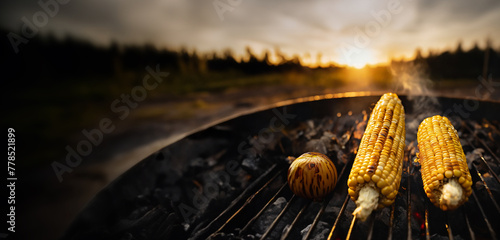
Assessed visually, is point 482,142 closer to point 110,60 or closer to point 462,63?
point 462,63

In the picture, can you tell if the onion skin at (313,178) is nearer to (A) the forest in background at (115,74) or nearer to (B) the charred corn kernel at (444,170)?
(B) the charred corn kernel at (444,170)

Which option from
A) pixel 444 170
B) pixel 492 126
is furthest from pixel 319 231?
pixel 492 126

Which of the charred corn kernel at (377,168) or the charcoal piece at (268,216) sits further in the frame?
the charcoal piece at (268,216)

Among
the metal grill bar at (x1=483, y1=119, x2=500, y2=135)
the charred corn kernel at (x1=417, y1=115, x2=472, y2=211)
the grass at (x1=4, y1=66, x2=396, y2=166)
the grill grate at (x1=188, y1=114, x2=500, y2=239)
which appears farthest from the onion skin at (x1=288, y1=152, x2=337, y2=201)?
the grass at (x1=4, y1=66, x2=396, y2=166)

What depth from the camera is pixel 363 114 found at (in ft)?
12.8

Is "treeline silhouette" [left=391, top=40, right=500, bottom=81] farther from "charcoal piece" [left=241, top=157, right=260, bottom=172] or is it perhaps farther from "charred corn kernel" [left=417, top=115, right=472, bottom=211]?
"charcoal piece" [left=241, top=157, right=260, bottom=172]

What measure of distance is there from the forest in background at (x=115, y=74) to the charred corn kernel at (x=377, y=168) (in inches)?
163

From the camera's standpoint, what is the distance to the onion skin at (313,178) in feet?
7.20

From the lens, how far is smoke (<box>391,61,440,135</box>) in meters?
3.63

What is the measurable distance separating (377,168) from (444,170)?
49 centimetres

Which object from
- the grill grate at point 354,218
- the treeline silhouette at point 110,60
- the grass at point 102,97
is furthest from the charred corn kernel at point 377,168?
the grass at point 102,97

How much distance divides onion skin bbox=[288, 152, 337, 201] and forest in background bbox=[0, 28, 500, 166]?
454 cm

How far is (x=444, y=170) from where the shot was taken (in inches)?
69.3

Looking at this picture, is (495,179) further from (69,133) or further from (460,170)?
(69,133)
